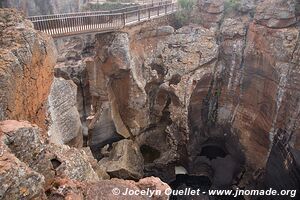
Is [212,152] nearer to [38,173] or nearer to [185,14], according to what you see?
[185,14]

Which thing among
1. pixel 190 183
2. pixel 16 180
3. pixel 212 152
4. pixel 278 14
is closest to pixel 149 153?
Result: pixel 190 183

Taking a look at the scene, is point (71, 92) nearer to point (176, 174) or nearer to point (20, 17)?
point (20, 17)

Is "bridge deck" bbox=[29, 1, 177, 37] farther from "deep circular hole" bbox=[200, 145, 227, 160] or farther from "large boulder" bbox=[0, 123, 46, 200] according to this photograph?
"deep circular hole" bbox=[200, 145, 227, 160]

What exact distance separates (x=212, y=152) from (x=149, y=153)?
491 centimetres

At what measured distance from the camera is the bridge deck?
1394cm

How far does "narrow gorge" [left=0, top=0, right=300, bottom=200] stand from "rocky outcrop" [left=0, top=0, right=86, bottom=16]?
8.56m

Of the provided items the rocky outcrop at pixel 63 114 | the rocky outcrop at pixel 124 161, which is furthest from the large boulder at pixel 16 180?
the rocky outcrop at pixel 124 161

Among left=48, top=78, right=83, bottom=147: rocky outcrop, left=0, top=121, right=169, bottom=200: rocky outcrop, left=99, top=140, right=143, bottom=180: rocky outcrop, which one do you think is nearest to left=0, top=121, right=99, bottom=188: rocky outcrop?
left=0, top=121, right=169, bottom=200: rocky outcrop

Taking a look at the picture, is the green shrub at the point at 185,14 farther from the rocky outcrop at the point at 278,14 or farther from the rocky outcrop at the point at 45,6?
the rocky outcrop at the point at 45,6

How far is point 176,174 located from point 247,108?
683cm

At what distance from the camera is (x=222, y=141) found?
22.0m

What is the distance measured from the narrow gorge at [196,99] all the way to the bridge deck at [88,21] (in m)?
0.66

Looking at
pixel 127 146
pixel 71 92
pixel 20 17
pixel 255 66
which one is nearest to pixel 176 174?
pixel 127 146

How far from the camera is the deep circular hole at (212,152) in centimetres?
2131
